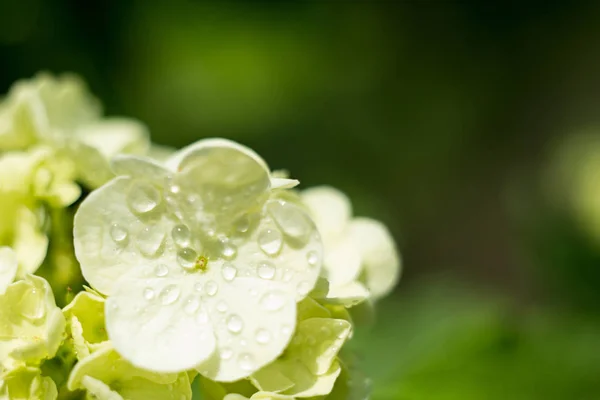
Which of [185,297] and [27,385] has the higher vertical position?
[185,297]

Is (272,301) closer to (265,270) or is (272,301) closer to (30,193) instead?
(265,270)

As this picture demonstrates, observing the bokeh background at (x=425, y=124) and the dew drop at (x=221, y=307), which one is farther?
the bokeh background at (x=425, y=124)

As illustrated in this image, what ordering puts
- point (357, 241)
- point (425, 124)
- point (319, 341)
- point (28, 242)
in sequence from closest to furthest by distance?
1. point (319, 341)
2. point (28, 242)
3. point (357, 241)
4. point (425, 124)

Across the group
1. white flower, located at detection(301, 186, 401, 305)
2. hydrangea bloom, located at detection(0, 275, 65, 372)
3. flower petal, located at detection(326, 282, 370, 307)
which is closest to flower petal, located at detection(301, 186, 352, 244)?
white flower, located at detection(301, 186, 401, 305)

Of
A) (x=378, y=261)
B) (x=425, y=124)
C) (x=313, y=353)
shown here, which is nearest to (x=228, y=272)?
(x=313, y=353)

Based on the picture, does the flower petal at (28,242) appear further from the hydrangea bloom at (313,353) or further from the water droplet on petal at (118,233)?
the hydrangea bloom at (313,353)

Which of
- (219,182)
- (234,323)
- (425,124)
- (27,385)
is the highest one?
(219,182)

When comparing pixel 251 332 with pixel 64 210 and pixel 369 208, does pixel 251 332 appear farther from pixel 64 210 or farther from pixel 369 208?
pixel 369 208

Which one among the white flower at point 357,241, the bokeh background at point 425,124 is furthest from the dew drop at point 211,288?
the bokeh background at point 425,124

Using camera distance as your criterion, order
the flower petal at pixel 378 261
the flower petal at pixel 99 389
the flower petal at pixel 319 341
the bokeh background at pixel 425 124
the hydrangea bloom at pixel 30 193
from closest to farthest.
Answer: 1. the flower petal at pixel 99 389
2. the flower petal at pixel 319 341
3. the hydrangea bloom at pixel 30 193
4. the flower petal at pixel 378 261
5. the bokeh background at pixel 425 124

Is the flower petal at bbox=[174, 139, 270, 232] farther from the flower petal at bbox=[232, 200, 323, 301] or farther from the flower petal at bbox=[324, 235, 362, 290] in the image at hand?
the flower petal at bbox=[324, 235, 362, 290]
